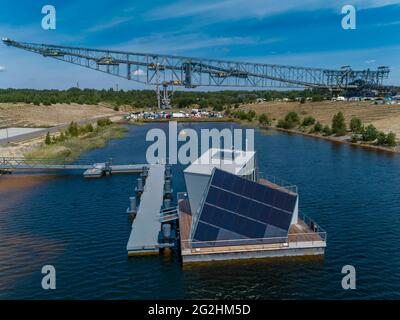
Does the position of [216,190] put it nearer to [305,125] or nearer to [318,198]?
[318,198]

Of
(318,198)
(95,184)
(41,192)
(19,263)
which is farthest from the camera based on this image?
(95,184)

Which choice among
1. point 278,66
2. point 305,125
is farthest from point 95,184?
point 278,66

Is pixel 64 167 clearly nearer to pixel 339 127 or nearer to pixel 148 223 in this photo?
pixel 148 223

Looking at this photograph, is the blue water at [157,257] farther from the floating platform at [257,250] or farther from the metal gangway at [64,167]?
the metal gangway at [64,167]

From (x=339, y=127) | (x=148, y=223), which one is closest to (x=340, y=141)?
(x=339, y=127)

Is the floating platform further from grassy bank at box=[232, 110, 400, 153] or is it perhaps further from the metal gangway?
grassy bank at box=[232, 110, 400, 153]

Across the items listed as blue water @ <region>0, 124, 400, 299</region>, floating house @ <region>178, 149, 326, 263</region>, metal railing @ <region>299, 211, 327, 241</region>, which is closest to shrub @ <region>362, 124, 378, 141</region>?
blue water @ <region>0, 124, 400, 299</region>

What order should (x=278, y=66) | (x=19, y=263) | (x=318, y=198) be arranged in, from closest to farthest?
(x=19, y=263), (x=318, y=198), (x=278, y=66)
